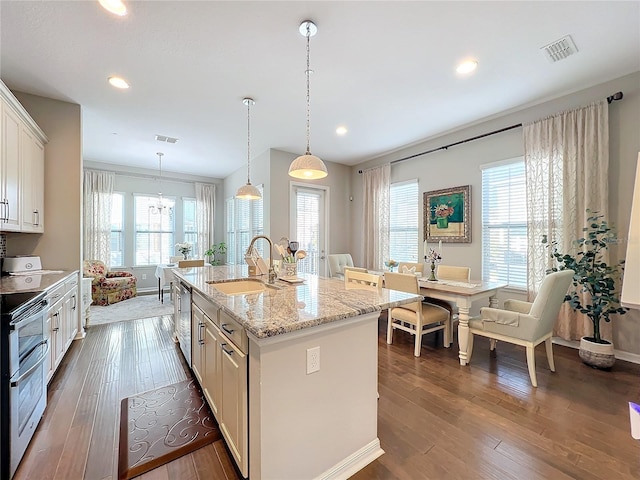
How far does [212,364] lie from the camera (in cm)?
190

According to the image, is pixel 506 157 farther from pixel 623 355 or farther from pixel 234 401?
pixel 234 401

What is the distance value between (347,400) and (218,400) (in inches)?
33.8

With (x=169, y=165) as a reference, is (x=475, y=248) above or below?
below

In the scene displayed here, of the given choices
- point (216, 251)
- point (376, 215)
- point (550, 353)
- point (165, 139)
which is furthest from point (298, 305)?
point (216, 251)

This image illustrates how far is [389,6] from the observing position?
2.03m

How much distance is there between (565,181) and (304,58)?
10.7 ft

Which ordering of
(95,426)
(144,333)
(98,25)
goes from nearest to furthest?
(95,426), (98,25), (144,333)

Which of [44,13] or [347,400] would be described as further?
[44,13]

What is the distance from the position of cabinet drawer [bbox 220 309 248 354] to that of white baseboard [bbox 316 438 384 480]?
83cm

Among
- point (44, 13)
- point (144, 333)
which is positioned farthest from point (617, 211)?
point (144, 333)

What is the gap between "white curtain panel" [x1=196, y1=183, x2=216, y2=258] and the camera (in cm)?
738

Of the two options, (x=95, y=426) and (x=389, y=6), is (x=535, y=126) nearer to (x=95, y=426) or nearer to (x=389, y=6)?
(x=389, y=6)

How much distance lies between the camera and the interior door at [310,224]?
5.70m

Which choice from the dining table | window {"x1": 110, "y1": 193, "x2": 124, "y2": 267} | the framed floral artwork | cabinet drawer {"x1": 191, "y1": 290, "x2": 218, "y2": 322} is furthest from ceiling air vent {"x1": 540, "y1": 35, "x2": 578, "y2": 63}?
window {"x1": 110, "y1": 193, "x2": 124, "y2": 267}
